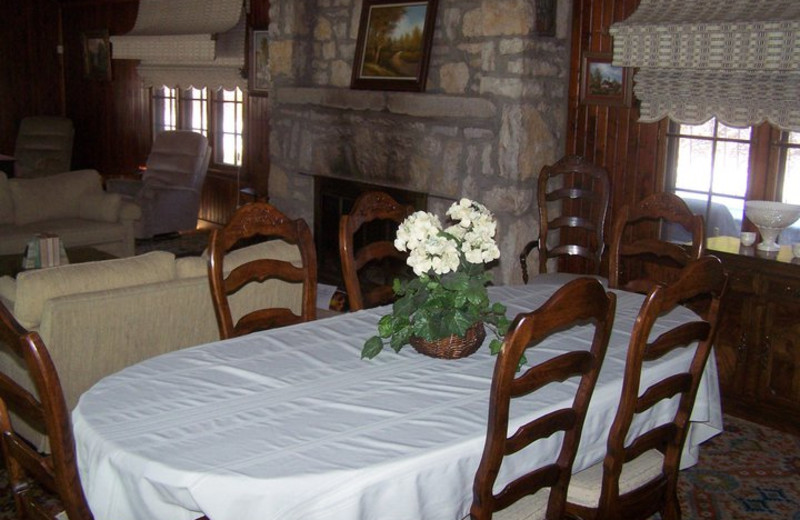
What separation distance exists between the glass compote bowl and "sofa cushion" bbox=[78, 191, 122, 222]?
4.20 metres

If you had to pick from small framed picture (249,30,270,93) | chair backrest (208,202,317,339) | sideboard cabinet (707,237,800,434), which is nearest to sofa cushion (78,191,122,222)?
small framed picture (249,30,270,93)

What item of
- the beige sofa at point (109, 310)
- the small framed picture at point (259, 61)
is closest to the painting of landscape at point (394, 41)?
the small framed picture at point (259, 61)

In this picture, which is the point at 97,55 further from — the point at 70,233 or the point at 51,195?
the point at 70,233

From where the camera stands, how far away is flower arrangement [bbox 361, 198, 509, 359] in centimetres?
227

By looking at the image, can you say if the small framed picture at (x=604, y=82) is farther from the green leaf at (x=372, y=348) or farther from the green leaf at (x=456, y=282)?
the green leaf at (x=372, y=348)

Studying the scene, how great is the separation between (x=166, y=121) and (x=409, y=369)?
707 cm

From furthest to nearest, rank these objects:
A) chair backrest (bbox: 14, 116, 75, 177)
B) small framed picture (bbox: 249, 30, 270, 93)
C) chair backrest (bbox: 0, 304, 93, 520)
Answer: chair backrest (bbox: 14, 116, 75, 177) → small framed picture (bbox: 249, 30, 270, 93) → chair backrest (bbox: 0, 304, 93, 520)

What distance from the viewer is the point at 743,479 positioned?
3.27 metres

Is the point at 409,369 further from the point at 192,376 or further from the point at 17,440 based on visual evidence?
the point at 17,440

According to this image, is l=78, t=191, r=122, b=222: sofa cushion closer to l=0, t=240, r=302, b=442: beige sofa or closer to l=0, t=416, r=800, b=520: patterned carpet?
l=0, t=240, r=302, b=442: beige sofa

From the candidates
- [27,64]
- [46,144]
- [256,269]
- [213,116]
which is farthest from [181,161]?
[256,269]

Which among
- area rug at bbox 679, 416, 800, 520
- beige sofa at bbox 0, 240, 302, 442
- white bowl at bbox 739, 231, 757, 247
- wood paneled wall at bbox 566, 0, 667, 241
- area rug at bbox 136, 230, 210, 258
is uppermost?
wood paneled wall at bbox 566, 0, 667, 241

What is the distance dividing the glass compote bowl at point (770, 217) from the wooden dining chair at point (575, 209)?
0.81 meters

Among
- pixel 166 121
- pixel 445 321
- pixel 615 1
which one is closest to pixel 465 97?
pixel 615 1
